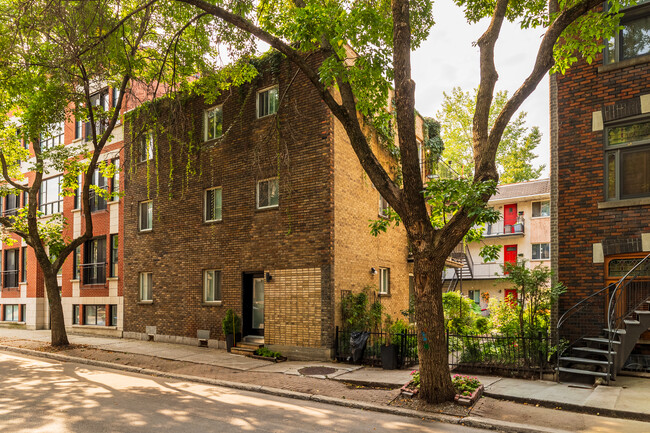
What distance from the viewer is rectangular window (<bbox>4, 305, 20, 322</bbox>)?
2775cm

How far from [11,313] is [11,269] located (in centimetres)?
253

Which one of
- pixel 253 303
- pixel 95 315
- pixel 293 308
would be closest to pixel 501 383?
pixel 293 308

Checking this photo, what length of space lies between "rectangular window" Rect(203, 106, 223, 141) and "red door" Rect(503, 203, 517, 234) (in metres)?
22.9

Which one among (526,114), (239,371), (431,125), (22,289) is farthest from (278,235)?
(526,114)

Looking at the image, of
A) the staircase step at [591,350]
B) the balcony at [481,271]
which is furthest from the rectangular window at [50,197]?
the staircase step at [591,350]

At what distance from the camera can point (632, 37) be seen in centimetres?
1098

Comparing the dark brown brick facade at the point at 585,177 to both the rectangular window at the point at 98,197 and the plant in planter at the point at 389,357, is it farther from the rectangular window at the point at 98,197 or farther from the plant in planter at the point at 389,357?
the rectangular window at the point at 98,197

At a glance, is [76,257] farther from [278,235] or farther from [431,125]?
[431,125]

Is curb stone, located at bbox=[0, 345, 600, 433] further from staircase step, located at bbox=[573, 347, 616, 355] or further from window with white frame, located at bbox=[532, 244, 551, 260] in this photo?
window with white frame, located at bbox=[532, 244, 551, 260]

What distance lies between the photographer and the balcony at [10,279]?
27955 millimetres

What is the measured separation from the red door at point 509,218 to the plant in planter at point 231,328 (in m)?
23.3

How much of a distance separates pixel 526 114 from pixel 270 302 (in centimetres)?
2666

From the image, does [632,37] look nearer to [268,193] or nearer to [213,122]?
[268,193]

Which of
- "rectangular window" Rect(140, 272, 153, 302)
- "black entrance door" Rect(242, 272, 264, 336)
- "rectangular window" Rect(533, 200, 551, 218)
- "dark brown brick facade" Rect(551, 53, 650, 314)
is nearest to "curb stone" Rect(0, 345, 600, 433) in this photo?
"black entrance door" Rect(242, 272, 264, 336)
